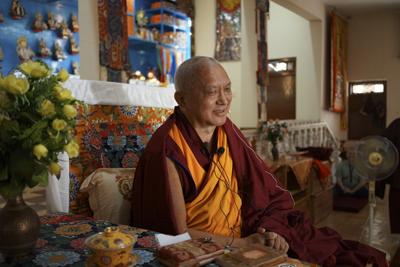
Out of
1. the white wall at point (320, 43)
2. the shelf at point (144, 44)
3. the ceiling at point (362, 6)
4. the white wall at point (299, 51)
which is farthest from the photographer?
the ceiling at point (362, 6)

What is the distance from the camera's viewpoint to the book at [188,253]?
1060 mm

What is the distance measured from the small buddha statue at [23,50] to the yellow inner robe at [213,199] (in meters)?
2.61

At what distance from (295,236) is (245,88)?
290cm

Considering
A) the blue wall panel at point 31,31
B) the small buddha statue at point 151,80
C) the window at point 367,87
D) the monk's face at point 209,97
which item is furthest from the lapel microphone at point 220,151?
the window at point 367,87

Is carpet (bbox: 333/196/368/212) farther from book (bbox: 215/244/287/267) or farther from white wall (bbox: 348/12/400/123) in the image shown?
book (bbox: 215/244/287/267)

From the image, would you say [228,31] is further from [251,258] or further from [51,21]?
[251,258]

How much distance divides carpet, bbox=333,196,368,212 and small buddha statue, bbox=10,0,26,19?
4.56m

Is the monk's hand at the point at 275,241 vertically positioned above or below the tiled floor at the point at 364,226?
above

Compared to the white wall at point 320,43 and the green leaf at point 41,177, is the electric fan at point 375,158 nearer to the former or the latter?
the green leaf at point 41,177

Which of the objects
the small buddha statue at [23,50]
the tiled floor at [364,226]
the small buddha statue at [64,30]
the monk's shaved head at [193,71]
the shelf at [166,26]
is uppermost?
the shelf at [166,26]

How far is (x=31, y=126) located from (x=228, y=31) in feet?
12.2

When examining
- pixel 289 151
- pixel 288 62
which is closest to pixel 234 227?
pixel 289 151

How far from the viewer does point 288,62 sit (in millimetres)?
7207

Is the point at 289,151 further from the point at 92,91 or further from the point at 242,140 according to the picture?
the point at 92,91
